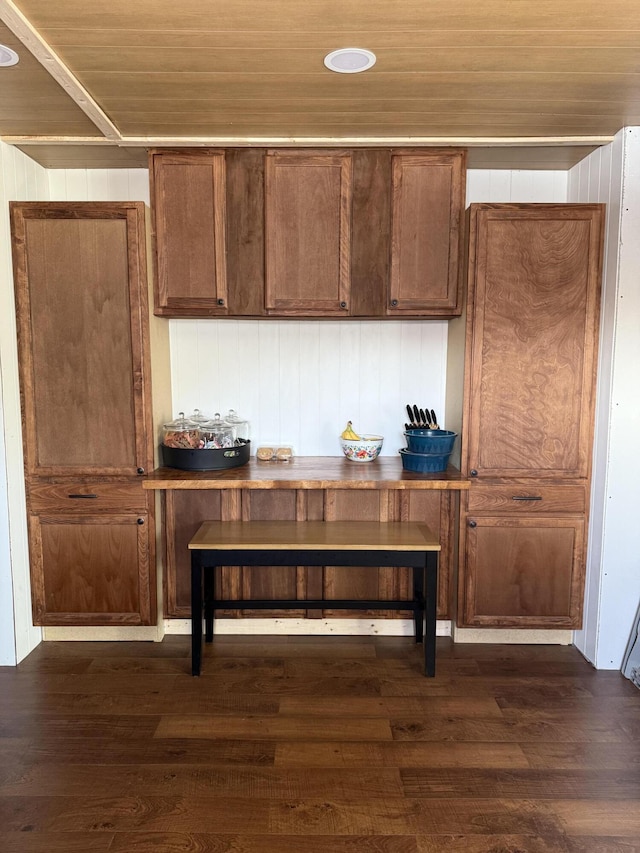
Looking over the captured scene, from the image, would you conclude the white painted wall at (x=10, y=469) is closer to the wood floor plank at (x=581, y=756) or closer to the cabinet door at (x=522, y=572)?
the cabinet door at (x=522, y=572)

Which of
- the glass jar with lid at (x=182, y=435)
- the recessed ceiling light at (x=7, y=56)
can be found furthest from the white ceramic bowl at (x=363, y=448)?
the recessed ceiling light at (x=7, y=56)

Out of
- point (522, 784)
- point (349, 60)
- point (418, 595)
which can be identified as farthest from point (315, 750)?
point (349, 60)

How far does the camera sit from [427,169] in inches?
112

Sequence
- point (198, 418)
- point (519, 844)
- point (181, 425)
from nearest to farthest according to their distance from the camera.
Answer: point (519, 844) < point (181, 425) < point (198, 418)

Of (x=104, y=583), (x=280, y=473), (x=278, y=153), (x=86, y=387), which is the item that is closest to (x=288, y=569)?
(x=280, y=473)

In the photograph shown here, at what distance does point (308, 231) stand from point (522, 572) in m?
1.93

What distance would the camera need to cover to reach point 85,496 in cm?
291

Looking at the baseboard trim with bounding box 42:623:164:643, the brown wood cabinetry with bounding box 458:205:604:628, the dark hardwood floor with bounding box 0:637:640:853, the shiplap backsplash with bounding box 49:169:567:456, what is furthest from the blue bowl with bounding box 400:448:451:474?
the baseboard trim with bounding box 42:623:164:643

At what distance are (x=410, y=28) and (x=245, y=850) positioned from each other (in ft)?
8.28

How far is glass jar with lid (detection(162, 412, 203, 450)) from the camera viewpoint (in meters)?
2.97

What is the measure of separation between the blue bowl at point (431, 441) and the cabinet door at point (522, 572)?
0.36m

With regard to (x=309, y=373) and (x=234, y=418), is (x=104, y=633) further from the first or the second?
(x=309, y=373)

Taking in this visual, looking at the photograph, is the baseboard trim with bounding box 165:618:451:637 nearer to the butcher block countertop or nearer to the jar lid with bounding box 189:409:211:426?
the butcher block countertop

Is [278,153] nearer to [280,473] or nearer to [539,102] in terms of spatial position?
[539,102]
